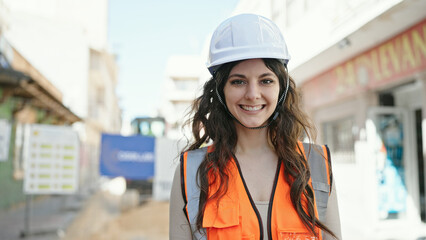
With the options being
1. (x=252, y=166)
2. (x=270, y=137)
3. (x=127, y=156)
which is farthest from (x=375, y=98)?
(x=252, y=166)

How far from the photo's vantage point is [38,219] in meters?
9.41

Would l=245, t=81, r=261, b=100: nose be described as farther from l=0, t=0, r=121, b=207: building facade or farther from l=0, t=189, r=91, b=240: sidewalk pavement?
l=0, t=0, r=121, b=207: building facade

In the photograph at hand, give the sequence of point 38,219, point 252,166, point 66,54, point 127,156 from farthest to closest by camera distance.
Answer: point 66,54
point 38,219
point 127,156
point 252,166

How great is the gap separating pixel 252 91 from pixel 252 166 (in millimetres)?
317

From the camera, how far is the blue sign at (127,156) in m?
9.07

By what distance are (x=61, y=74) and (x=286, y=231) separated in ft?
86.3

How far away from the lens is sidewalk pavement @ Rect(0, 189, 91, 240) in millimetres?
7449

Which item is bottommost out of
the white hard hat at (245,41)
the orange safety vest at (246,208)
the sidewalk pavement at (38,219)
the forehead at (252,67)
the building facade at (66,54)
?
the sidewalk pavement at (38,219)

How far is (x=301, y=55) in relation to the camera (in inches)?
344

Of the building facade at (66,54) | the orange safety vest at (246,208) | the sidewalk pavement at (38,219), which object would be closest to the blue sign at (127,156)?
the sidewalk pavement at (38,219)

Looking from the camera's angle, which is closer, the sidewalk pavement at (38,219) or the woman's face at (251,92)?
the woman's face at (251,92)

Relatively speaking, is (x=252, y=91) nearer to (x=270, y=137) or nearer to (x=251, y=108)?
(x=251, y=108)

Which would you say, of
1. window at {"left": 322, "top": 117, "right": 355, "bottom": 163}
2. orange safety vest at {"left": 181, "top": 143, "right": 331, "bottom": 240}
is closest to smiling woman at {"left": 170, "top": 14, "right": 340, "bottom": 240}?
orange safety vest at {"left": 181, "top": 143, "right": 331, "bottom": 240}

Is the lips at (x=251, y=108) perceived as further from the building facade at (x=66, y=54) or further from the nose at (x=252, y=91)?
the building facade at (x=66, y=54)
